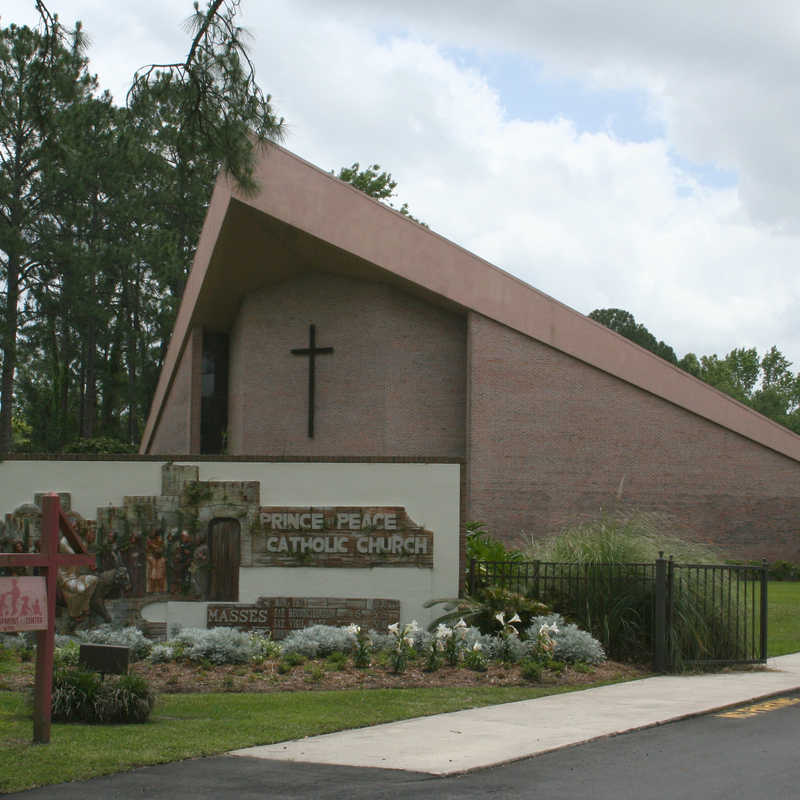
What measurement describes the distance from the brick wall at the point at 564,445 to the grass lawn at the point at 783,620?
3183 millimetres

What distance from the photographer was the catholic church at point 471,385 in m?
28.5

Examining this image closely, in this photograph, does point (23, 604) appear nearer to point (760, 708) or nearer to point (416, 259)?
point (760, 708)

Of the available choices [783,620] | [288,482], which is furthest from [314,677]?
[783,620]

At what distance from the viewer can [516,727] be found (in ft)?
31.4

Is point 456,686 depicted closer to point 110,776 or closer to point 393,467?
point 393,467

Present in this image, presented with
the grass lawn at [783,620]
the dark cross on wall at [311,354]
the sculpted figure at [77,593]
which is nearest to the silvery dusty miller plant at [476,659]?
the sculpted figure at [77,593]

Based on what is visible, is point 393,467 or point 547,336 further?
point 547,336

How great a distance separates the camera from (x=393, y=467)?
15023 mm

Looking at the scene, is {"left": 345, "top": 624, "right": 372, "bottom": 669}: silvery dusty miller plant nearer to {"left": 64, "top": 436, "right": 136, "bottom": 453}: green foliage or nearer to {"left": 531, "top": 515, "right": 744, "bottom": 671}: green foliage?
{"left": 531, "top": 515, "right": 744, "bottom": 671}: green foliage

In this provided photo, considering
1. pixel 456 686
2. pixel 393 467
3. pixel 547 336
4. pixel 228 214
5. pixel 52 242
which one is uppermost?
pixel 52 242

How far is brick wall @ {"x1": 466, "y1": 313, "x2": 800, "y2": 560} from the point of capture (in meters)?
28.5

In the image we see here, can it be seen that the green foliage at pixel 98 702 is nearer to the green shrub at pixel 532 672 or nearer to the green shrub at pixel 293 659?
the green shrub at pixel 293 659

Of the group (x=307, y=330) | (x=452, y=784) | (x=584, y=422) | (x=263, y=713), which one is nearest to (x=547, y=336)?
(x=584, y=422)

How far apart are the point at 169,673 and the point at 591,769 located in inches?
229
